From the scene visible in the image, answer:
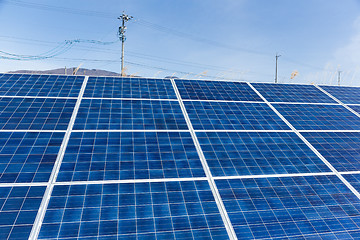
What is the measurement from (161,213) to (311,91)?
22136 millimetres

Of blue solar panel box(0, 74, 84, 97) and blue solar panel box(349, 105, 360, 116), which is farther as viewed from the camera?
blue solar panel box(349, 105, 360, 116)

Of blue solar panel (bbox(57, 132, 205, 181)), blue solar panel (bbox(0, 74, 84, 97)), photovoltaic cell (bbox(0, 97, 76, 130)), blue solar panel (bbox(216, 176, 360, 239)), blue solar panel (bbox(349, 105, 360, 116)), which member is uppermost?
blue solar panel (bbox(0, 74, 84, 97))

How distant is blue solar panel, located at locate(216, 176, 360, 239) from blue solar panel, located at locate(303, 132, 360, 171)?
2054 mm

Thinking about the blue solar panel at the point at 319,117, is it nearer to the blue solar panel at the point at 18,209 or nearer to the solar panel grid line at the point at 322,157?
the solar panel grid line at the point at 322,157

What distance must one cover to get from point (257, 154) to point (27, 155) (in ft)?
46.1

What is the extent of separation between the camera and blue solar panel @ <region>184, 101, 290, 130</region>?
18.5 m

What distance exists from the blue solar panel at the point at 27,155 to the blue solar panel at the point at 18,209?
740 millimetres

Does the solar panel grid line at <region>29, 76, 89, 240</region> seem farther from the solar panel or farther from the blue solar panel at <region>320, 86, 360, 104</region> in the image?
the blue solar panel at <region>320, 86, 360, 104</region>

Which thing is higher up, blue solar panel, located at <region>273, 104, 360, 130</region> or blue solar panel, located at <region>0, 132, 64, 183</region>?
blue solar panel, located at <region>273, 104, 360, 130</region>

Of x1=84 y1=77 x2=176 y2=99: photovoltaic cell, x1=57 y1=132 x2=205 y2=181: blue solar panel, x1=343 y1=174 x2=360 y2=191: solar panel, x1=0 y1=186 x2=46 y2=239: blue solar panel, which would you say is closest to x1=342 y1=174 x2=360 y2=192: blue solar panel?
x1=343 y1=174 x2=360 y2=191: solar panel

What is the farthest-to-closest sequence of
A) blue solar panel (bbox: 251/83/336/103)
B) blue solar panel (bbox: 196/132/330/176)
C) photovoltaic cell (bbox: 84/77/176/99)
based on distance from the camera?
blue solar panel (bbox: 251/83/336/103), photovoltaic cell (bbox: 84/77/176/99), blue solar panel (bbox: 196/132/330/176)

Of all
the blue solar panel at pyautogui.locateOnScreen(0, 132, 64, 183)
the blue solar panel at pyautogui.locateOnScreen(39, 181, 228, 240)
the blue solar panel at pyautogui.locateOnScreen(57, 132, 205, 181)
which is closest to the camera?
the blue solar panel at pyautogui.locateOnScreen(39, 181, 228, 240)

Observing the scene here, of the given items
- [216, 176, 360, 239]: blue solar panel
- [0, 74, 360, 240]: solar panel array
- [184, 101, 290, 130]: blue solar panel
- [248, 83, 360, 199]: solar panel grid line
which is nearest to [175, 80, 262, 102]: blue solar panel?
[0, 74, 360, 240]: solar panel array

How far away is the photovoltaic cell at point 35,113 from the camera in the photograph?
1614 cm
